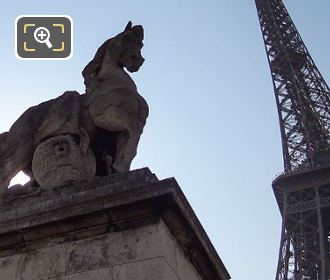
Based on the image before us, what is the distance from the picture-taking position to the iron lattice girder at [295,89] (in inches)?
2415

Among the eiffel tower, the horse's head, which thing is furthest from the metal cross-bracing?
the horse's head

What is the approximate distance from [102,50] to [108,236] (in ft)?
11.0

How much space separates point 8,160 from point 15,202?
0.93 meters

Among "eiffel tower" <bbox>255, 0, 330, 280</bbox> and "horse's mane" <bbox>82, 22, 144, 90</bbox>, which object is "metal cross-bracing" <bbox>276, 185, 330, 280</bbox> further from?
"horse's mane" <bbox>82, 22, 144, 90</bbox>

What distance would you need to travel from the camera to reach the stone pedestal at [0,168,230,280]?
5.66 metres

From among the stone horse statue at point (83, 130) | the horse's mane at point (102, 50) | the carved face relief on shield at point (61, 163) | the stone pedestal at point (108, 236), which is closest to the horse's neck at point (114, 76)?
the stone horse statue at point (83, 130)

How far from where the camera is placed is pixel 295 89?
6762cm

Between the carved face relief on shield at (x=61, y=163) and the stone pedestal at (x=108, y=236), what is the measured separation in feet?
2.26

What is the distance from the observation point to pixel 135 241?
576 centimetres

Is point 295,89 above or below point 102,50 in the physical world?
above

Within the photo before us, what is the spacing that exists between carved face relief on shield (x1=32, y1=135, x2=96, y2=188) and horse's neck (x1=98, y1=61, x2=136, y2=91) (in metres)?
0.91

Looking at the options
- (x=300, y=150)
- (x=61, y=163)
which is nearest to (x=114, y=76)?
(x=61, y=163)

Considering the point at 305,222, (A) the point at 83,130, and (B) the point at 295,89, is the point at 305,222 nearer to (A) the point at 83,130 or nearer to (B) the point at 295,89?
(B) the point at 295,89

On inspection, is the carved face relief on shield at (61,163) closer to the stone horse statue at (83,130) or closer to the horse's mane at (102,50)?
the stone horse statue at (83,130)
